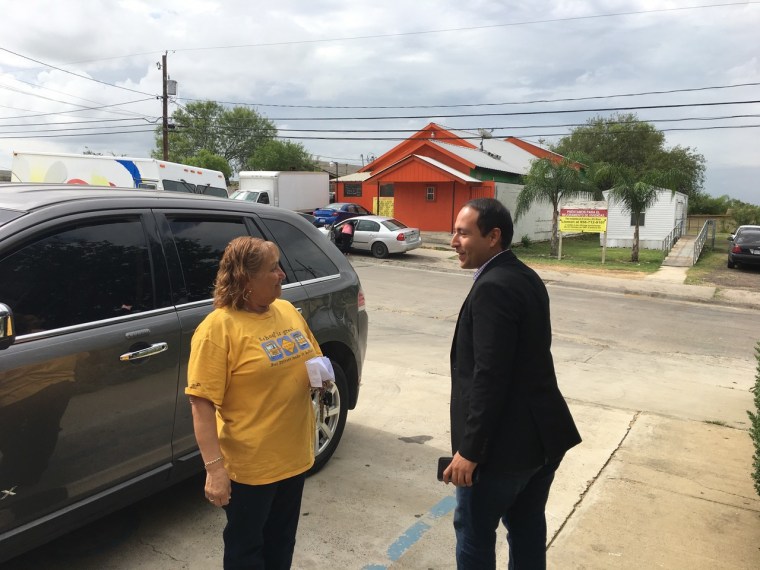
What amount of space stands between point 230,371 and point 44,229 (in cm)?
109

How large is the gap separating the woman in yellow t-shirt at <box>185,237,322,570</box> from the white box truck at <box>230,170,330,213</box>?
26.8m

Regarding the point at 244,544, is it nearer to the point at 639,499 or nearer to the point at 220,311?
the point at 220,311

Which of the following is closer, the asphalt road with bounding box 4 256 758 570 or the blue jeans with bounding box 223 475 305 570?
the blue jeans with bounding box 223 475 305 570

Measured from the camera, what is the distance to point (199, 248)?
3.22 meters

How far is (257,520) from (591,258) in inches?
922

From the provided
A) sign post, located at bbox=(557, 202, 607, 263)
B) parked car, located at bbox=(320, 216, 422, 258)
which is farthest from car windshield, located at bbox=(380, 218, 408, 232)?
sign post, located at bbox=(557, 202, 607, 263)

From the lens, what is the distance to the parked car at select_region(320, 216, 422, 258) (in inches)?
827

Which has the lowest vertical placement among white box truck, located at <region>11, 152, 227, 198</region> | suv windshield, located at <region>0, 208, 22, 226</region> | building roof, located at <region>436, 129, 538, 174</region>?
suv windshield, located at <region>0, 208, 22, 226</region>

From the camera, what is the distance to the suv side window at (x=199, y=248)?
10.2ft

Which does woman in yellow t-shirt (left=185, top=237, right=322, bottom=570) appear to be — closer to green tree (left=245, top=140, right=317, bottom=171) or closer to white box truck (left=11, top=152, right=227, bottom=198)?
white box truck (left=11, top=152, right=227, bottom=198)

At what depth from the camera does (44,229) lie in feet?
8.13

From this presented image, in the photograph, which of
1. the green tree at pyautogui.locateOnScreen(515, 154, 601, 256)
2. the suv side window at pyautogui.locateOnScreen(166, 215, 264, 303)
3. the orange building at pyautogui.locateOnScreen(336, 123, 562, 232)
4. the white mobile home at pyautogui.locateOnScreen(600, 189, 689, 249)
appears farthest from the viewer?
the white mobile home at pyautogui.locateOnScreen(600, 189, 689, 249)

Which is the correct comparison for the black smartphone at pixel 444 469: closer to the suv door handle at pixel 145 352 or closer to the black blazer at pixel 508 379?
the black blazer at pixel 508 379

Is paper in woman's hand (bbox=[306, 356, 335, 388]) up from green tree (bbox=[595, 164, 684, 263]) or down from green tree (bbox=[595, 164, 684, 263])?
down
